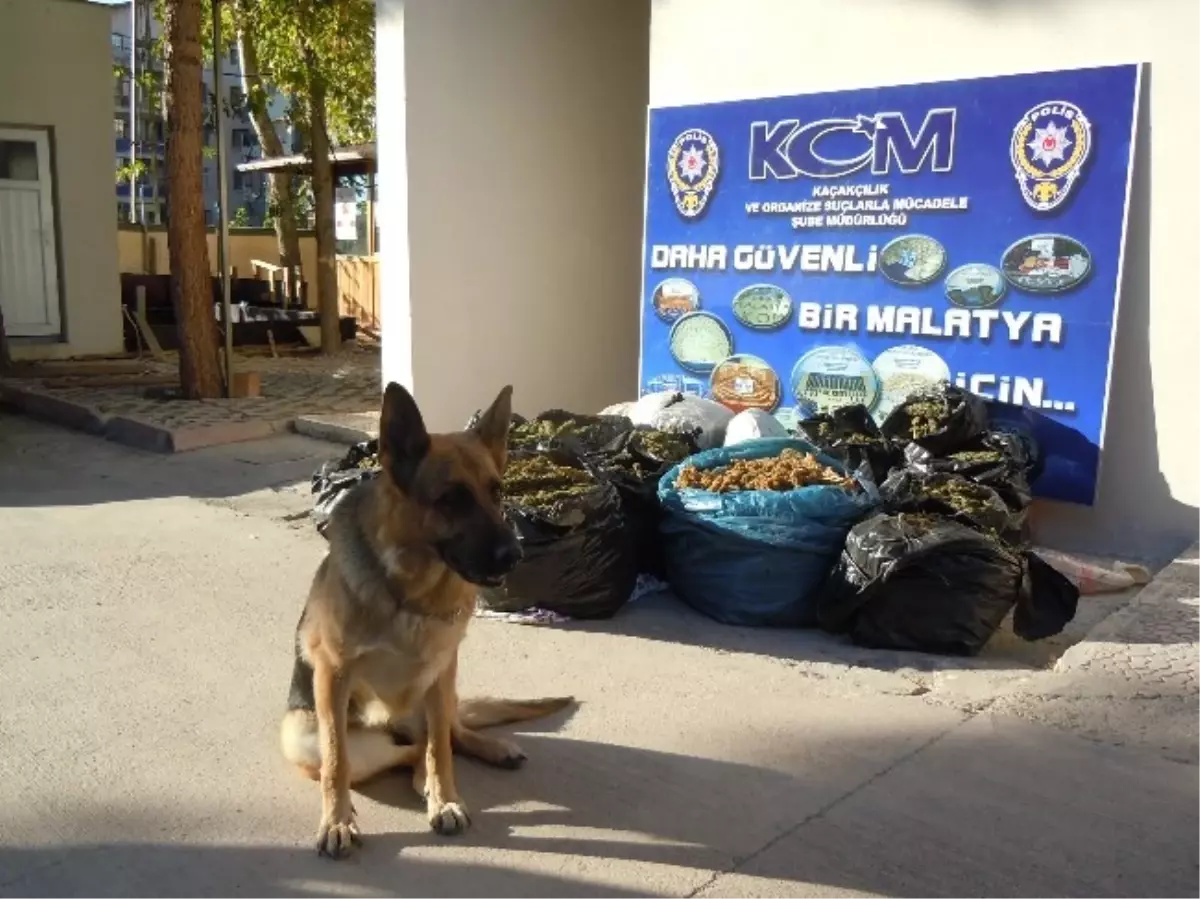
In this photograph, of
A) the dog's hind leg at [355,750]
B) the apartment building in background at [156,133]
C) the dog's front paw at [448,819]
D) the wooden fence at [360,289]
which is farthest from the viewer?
the wooden fence at [360,289]

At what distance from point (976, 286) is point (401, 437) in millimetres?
4415

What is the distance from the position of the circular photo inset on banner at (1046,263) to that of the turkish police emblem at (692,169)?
225cm

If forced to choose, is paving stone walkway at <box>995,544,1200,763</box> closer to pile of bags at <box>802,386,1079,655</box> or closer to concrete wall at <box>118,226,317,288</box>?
pile of bags at <box>802,386,1079,655</box>

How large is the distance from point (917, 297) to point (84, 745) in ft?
16.6

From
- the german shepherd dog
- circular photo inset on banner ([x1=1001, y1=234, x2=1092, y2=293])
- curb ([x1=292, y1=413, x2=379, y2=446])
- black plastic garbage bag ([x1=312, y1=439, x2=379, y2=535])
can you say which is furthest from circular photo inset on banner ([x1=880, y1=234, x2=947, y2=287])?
curb ([x1=292, y1=413, x2=379, y2=446])

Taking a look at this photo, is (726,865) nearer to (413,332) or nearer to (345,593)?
(345,593)

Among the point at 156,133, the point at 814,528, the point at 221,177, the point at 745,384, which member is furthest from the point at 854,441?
the point at 156,133

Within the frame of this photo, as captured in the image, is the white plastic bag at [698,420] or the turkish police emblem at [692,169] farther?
the turkish police emblem at [692,169]

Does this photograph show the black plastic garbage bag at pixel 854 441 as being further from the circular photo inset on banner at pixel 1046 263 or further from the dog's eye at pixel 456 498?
the dog's eye at pixel 456 498

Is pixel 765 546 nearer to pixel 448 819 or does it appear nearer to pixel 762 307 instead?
pixel 448 819

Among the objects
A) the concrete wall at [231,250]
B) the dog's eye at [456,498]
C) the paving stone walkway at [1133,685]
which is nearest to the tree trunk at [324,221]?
the concrete wall at [231,250]

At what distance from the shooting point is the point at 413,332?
8422 mm

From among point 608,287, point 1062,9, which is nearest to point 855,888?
point 1062,9

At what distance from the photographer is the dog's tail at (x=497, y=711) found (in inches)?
155
